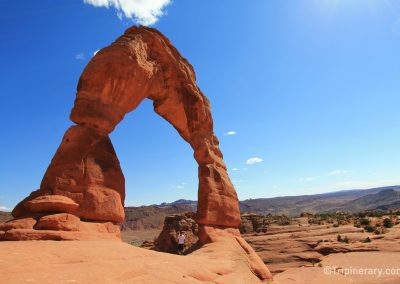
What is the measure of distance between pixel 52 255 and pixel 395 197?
388 ft

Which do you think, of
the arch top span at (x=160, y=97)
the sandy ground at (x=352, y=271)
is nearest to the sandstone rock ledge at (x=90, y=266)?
the arch top span at (x=160, y=97)

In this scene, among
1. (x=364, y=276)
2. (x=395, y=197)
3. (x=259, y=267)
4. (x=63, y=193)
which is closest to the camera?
(x=63, y=193)

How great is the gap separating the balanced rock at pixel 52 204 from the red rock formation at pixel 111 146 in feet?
0.07

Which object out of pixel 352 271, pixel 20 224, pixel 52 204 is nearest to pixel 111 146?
pixel 52 204

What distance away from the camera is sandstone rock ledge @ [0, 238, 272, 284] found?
4.07 m

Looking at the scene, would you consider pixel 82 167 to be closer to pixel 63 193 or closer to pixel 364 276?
pixel 63 193

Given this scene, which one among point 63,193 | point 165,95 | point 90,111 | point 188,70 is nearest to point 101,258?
point 63,193

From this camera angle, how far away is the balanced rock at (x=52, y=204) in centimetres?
711

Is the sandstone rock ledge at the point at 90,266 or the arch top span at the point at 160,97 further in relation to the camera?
the arch top span at the point at 160,97

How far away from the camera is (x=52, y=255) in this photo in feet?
16.1

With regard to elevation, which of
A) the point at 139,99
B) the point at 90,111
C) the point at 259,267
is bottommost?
the point at 259,267

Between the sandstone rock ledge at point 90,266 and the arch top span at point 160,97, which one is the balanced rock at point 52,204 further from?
the arch top span at point 160,97

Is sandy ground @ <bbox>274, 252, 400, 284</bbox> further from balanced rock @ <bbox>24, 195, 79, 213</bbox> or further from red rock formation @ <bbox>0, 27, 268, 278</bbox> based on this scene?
balanced rock @ <bbox>24, 195, 79, 213</bbox>

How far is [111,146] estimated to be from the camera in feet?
31.0
